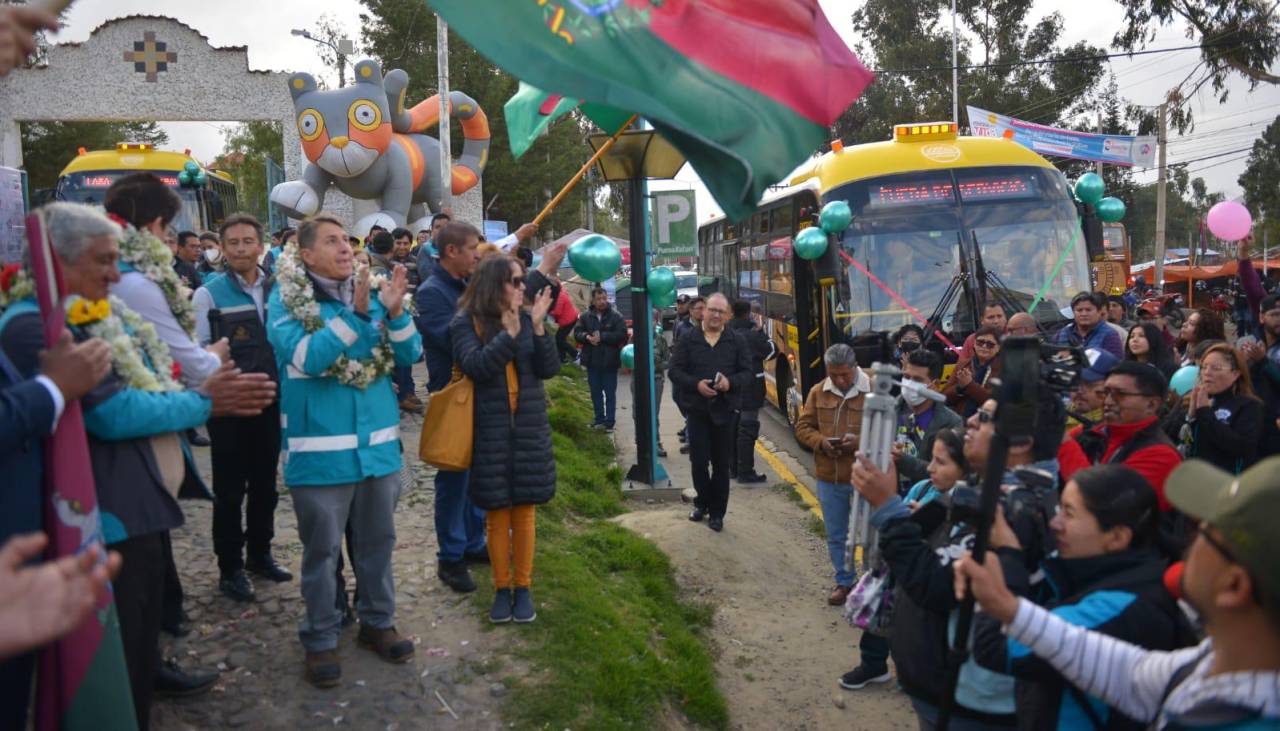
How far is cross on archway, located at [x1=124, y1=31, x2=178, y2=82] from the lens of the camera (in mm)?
21969

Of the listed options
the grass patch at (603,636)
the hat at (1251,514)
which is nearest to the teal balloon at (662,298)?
the grass patch at (603,636)

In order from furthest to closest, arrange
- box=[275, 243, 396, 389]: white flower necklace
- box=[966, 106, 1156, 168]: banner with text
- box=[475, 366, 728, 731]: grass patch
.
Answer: box=[966, 106, 1156, 168]: banner with text → box=[475, 366, 728, 731]: grass patch → box=[275, 243, 396, 389]: white flower necklace

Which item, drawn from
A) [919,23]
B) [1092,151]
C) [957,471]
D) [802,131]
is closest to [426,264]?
[802,131]

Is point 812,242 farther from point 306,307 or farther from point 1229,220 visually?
point 306,307

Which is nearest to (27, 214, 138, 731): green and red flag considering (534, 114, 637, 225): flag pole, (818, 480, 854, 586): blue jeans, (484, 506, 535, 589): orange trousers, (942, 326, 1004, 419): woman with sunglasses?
(484, 506, 535, 589): orange trousers

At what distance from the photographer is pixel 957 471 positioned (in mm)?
3645

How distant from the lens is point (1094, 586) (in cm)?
268

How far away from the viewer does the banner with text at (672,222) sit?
1069cm

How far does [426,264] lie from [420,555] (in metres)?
3.17

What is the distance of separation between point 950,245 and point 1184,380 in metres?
3.98

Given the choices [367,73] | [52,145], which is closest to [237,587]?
[367,73]

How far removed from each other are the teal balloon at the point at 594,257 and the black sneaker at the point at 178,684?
3.68 m

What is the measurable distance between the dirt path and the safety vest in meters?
3.07

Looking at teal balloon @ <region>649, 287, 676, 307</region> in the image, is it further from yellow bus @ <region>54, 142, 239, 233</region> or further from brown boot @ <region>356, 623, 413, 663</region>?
yellow bus @ <region>54, 142, 239, 233</region>
